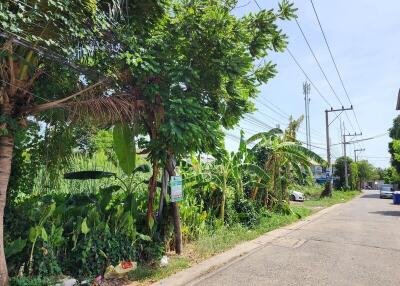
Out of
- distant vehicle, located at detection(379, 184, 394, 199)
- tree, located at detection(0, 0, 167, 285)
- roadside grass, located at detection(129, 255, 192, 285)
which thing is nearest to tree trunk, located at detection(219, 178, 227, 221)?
roadside grass, located at detection(129, 255, 192, 285)

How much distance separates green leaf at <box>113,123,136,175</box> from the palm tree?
8.52m

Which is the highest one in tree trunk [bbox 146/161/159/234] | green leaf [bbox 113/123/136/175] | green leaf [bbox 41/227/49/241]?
green leaf [bbox 113/123/136/175]

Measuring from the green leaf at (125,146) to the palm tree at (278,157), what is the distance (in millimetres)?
8516

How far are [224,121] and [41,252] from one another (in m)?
4.62

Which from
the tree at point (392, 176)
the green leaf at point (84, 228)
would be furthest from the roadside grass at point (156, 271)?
the tree at point (392, 176)

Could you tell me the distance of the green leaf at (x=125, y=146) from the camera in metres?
8.35

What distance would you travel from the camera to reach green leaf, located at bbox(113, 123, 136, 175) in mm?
8352

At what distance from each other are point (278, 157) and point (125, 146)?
31.9 ft

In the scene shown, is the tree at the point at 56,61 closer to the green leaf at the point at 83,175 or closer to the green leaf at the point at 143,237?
the green leaf at the point at 83,175

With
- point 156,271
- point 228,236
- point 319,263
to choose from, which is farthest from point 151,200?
point 319,263

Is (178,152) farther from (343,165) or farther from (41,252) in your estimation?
(343,165)

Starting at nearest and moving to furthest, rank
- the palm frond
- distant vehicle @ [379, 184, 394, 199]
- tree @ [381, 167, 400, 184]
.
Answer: the palm frond → tree @ [381, 167, 400, 184] → distant vehicle @ [379, 184, 394, 199]

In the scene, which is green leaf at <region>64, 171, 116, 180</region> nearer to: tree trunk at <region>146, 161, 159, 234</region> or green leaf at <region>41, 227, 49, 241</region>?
tree trunk at <region>146, 161, 159, 234</region>

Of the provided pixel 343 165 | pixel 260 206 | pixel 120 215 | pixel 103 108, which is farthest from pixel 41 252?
pixel 343 165
